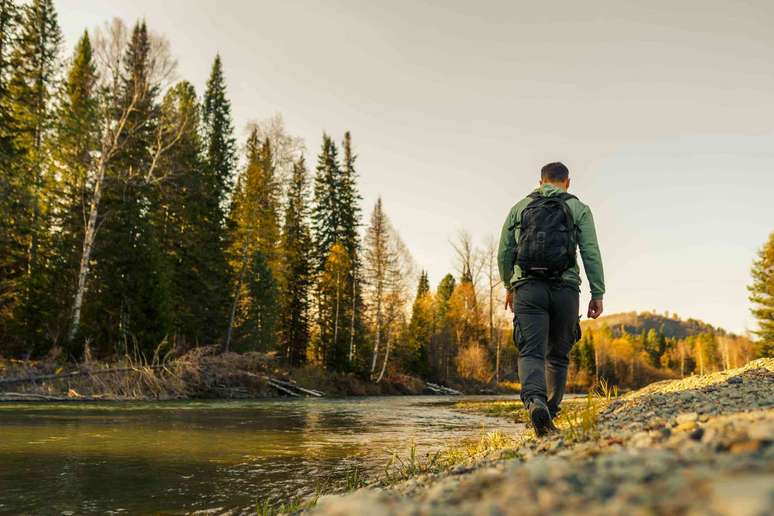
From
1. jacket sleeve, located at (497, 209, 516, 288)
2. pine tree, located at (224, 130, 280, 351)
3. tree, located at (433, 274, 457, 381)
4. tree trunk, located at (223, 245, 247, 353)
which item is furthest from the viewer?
tree, located at (433, 274, 457, 381)

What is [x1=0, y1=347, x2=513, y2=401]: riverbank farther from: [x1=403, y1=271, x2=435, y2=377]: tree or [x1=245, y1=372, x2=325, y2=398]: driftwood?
[x1=403, y1=271, x2=435, y2=377]: tree

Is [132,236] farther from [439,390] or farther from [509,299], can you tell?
[439,390]

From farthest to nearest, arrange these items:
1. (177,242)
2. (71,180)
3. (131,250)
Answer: (177,242)
(71,180)
(131,250)

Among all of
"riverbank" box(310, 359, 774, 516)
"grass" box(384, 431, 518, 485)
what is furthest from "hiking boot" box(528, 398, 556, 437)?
"riverbank" box(310, 359, 774, 516)

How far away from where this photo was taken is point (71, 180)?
22219 mm

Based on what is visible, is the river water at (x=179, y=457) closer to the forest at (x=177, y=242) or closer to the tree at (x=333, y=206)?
the forest at (x=177, y=242)

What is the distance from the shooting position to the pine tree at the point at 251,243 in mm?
28234

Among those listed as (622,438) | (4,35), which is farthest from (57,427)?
(4,35)

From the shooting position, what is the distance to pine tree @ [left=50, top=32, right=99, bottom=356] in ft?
63.8

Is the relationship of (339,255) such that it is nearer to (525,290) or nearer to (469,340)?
(469,340)

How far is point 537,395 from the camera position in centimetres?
417

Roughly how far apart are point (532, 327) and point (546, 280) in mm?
395

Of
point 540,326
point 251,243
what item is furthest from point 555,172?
point 251,243

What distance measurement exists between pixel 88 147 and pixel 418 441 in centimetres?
1810
